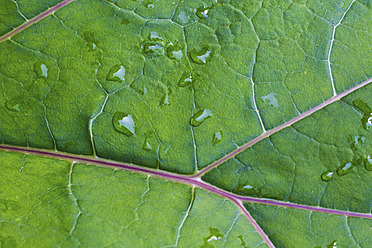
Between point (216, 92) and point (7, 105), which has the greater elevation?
point (216, 92)

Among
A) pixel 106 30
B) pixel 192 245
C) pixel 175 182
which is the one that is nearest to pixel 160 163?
pixel 175 182

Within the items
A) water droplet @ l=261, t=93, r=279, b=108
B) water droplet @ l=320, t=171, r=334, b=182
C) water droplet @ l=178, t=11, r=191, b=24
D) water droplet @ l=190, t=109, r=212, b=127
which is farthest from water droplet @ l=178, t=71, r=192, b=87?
water droplet @ l=320, t=171, r=334, b=182

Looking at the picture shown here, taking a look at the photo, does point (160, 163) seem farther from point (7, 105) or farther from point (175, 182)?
point (7, 105)

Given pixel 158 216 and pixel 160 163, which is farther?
pixel 160 163

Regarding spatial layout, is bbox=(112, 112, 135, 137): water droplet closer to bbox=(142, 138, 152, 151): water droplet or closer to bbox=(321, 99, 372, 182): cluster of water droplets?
bbox=(142, 138, 152, 151): water droplet

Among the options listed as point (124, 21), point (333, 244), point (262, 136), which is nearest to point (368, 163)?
point (333, 244)

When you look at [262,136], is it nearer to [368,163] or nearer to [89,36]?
[368,163]

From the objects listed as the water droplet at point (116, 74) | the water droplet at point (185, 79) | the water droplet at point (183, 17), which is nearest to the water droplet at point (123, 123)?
the water droplet at point (116, 74)

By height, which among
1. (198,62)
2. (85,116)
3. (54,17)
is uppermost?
(54,17)

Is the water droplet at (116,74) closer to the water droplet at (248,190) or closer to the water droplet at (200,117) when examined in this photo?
the water droplet at (200,117)
